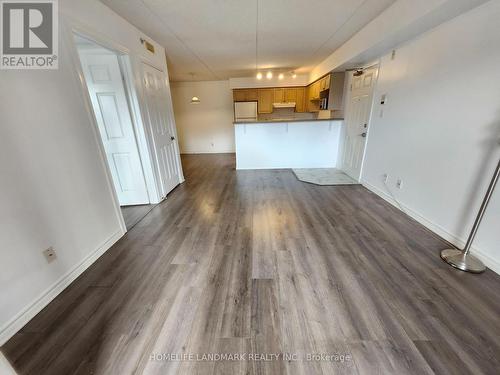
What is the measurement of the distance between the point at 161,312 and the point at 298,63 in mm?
5722

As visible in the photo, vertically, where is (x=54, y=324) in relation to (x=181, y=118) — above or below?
below

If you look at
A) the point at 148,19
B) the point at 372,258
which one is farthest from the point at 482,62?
the point at 148,19

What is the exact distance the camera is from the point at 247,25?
9.27 ft

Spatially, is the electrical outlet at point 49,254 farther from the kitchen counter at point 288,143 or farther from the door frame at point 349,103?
the door frame at point 349,103

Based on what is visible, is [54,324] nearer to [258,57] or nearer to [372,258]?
[372,258]

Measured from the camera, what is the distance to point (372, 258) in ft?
6.23

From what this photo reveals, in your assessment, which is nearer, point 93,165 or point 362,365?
point 362,365

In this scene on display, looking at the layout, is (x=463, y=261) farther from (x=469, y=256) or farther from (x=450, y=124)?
(x=450, y=124)

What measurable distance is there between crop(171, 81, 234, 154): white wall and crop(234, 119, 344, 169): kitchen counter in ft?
9.65

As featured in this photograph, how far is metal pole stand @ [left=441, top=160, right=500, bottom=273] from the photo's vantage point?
1633 mm

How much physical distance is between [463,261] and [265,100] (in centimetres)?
615

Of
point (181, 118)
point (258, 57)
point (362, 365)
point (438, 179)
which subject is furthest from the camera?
point (181, 118)

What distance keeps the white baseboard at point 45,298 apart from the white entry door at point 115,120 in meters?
1.30

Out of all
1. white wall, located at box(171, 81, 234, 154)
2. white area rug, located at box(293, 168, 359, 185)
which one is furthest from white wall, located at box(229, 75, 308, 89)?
white area rug, located at box(293, 168, 359, 185)
